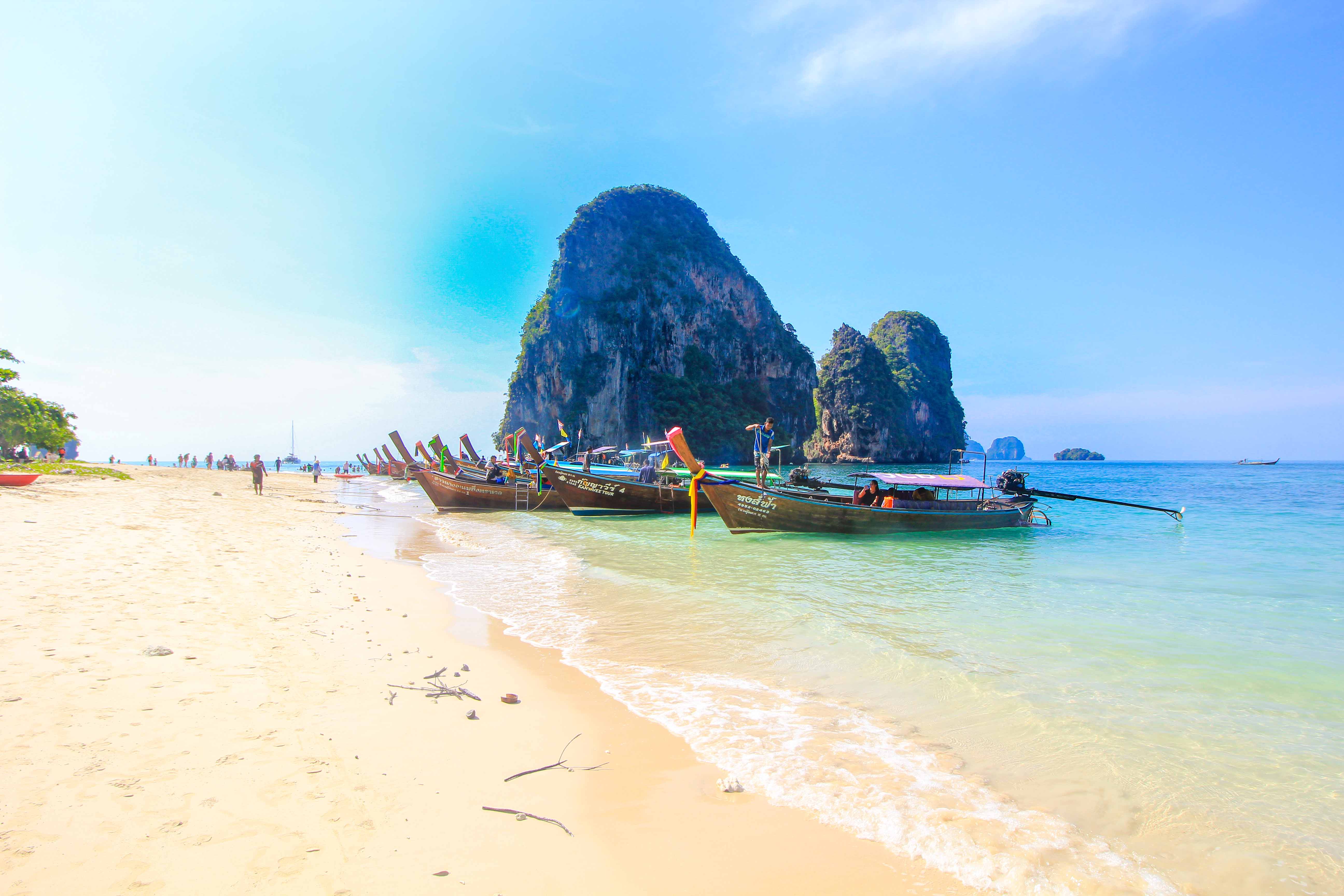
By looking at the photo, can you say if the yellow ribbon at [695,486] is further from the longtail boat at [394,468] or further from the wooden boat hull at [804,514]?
the longtail boat at [394,468]

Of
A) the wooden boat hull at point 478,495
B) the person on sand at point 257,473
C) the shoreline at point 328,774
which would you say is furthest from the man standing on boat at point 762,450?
the person on sand at point 257,473

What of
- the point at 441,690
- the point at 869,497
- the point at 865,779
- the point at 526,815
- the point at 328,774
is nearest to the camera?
the point at 526,815

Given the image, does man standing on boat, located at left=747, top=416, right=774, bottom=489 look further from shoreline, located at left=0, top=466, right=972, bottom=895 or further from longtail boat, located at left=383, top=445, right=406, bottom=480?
longtail boat, located at left=383, top=445, right=406, bottom=480

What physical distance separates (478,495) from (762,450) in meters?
13.9

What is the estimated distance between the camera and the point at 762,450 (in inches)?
653

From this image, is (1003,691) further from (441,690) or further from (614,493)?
(614,493)

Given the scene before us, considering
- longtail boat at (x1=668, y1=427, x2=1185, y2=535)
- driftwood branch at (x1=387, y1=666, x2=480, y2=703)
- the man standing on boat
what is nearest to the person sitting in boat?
longtail boat at (x1=668, y1=427, x2=1185, y2=535)

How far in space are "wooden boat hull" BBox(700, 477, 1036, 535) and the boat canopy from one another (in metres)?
0.63

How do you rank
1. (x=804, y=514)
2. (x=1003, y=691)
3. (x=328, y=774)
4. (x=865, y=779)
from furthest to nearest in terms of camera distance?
(x=804, y=514) → (x=1003, y=691) → (x=865, y=779) → (x=328, y=774)

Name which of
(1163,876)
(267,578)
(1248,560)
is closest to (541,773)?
(1163,876)

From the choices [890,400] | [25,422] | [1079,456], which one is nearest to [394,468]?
[25,422]

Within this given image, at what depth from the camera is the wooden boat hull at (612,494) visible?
885 inches

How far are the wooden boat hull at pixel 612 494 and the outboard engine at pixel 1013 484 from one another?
11.4m

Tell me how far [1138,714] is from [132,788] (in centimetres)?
728
